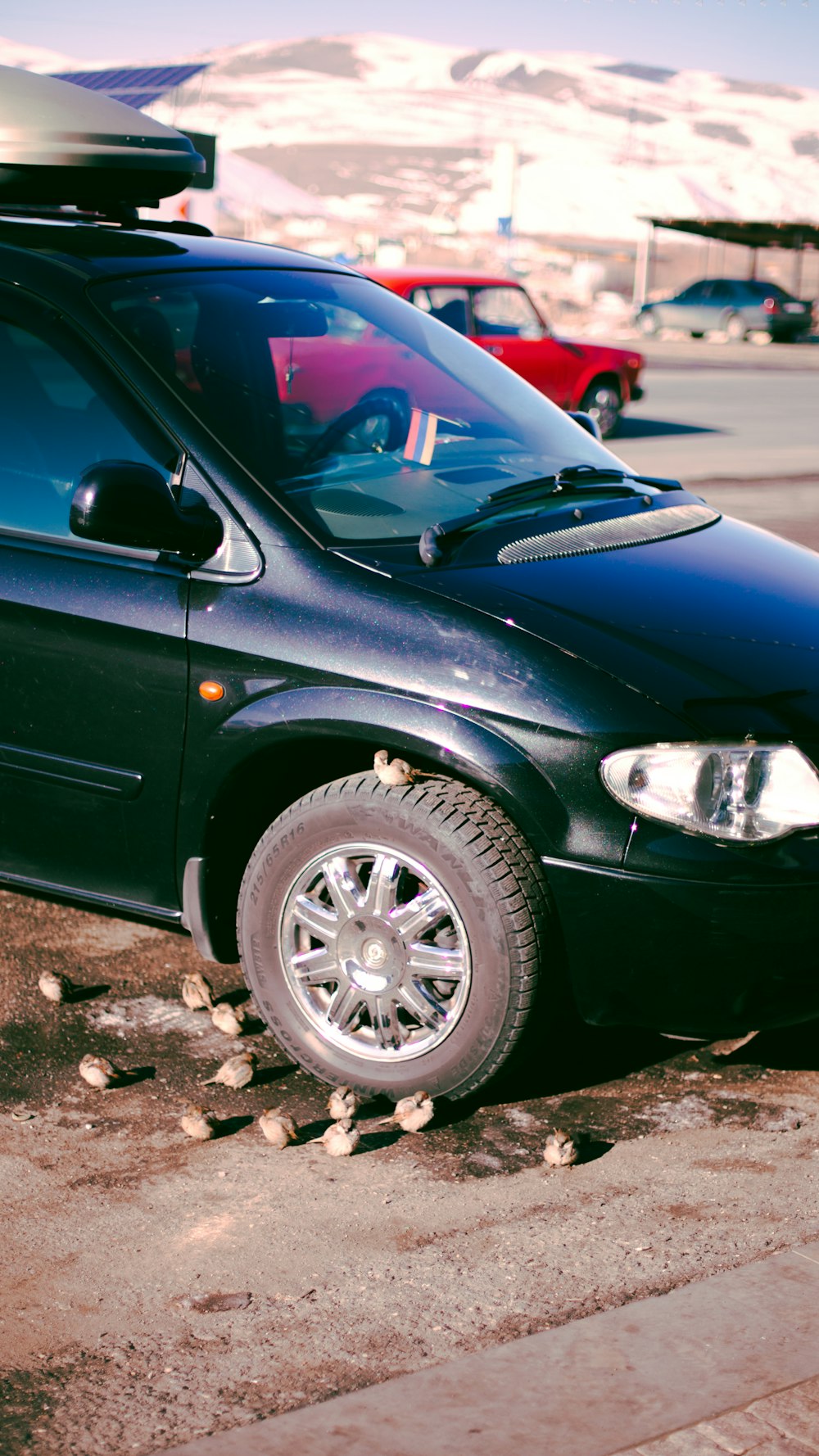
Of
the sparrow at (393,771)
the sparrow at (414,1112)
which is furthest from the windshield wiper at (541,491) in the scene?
the sparrow at (414,1112)

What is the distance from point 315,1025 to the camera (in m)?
3.77

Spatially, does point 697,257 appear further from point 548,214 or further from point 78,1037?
point 78,1037

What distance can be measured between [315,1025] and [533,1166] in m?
0.60

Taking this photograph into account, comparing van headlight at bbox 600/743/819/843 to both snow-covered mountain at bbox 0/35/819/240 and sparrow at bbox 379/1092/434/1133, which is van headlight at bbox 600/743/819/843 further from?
snow-covered mountain at bbox 0/35/819/240

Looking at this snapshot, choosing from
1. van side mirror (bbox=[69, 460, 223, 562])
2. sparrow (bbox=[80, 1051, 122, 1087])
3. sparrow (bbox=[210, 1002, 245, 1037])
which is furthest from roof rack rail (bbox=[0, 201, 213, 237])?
sparrow (bbox=[80, 1051, 122, 1087])

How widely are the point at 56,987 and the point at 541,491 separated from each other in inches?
70.9

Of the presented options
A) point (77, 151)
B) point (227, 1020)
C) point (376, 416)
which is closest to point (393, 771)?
point (227, 1020)

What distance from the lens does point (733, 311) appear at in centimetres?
4372

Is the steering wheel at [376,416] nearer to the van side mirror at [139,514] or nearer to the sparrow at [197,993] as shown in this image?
the van side mirror at [139,514]

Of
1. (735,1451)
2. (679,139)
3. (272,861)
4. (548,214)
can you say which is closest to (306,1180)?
(272,861)

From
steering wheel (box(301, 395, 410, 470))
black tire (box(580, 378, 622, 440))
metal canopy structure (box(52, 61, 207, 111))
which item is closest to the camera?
steering wheel (box(301, 395, 410, 470))

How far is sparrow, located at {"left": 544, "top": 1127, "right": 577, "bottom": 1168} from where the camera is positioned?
3471 millimetres

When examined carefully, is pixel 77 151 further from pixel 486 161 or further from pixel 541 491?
pixel 486 161

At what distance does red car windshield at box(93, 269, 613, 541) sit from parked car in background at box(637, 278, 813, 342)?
40491 mm
